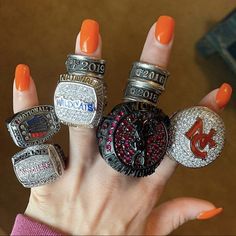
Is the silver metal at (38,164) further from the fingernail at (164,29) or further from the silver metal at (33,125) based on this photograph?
the fingernail at (164,29)

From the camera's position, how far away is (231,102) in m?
1.06

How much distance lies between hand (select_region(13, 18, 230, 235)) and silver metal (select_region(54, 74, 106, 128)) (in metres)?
0.06

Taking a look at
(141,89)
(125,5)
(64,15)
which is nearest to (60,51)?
(64,15)

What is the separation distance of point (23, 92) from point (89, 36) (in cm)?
14

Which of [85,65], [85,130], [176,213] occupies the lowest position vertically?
[176,213]

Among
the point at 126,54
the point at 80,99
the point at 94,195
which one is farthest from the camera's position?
the point at 126,54

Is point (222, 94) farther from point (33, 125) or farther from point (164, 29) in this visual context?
point (33, 125)

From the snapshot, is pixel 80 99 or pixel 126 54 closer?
pixel 80 99

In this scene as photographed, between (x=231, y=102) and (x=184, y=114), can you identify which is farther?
(x=231, y=102)

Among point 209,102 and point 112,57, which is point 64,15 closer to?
point 112,57

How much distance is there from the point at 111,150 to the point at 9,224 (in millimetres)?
553

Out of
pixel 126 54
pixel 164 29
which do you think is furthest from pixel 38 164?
pixel 126 54

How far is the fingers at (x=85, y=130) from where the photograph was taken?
68 cm

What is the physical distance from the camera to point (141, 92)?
0.69 m
